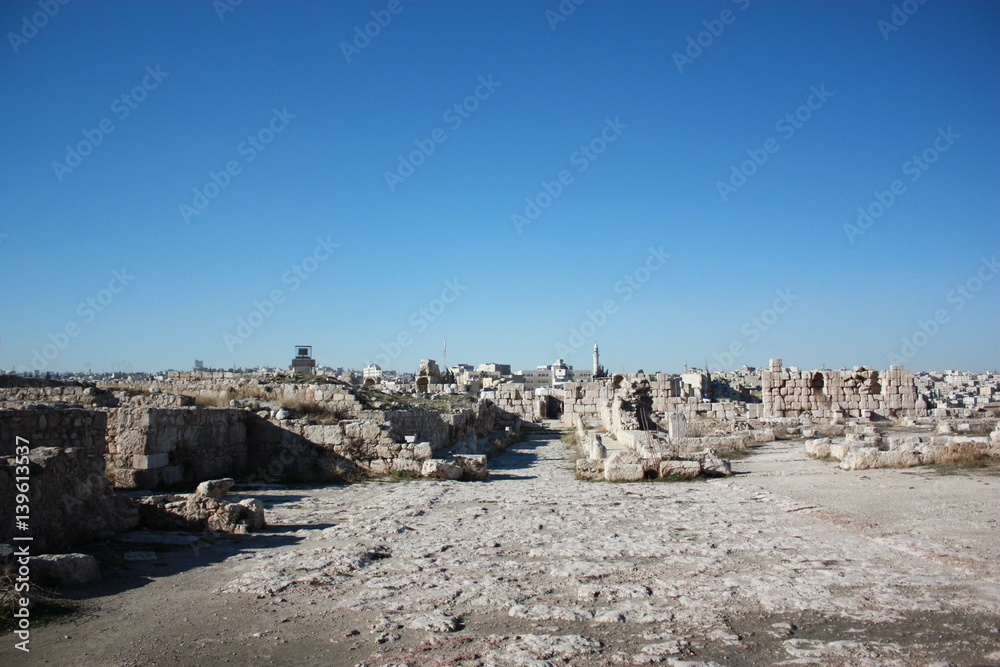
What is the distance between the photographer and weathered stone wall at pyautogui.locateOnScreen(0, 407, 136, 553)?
5.40 m

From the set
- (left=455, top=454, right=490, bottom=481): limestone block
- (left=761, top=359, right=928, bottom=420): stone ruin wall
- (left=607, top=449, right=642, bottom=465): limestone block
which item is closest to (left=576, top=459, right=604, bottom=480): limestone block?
(left=607, top=449, right=642, bottom=465): limestone block

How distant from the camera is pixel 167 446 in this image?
10.0 m

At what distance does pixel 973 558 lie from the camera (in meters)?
5.38

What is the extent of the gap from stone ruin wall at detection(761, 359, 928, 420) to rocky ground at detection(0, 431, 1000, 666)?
53.9 ft

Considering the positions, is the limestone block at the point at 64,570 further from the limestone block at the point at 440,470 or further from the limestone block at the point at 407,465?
the limestone block at the point at 407,465

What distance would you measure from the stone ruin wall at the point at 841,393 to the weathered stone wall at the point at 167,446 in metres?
18.4

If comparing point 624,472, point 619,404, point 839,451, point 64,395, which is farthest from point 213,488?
point 619,404

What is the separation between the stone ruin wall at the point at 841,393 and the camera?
23.7 meters

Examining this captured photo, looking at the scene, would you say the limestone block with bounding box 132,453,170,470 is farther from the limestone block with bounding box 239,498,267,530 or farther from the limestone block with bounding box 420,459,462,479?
the limestone block with bounding box 420,459,462,479

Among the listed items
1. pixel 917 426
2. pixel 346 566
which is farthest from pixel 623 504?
pixel 917 426

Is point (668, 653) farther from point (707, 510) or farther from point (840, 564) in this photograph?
point (707, 510)

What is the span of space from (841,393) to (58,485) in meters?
23.9

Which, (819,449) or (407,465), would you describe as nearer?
(407,465)

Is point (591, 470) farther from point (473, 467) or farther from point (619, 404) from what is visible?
point (619, 404)
